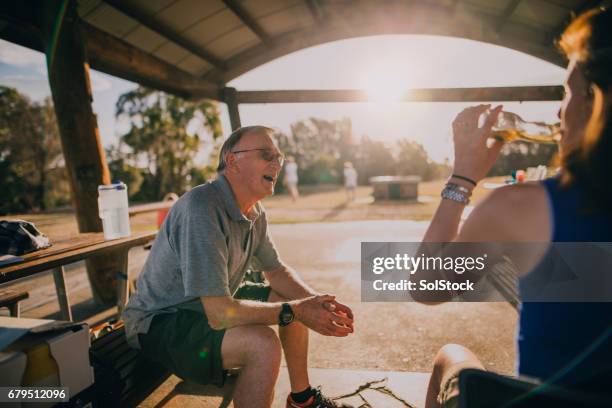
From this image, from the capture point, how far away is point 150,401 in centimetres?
248

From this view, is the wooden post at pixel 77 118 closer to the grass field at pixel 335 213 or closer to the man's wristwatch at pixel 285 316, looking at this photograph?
the man's wristwatch at pixel 285 316

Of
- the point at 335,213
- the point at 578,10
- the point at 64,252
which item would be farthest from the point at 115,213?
the point at 335,213

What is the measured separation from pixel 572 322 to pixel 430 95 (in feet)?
12.0

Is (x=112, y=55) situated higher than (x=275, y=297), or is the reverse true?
(x=112, y=55)

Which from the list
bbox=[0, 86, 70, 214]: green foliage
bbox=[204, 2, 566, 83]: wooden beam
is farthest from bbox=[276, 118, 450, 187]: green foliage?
bbox=[204, 2, 566, 83]: wooden beam

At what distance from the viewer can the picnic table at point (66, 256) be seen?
1994 millimetres

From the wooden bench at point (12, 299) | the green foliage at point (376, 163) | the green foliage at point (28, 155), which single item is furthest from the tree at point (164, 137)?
the wooden bench at point (12, 299)

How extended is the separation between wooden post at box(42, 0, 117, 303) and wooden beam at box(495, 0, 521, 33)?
4694 millimetres

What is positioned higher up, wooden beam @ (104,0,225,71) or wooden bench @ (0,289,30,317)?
wooden beam @ (104,0,225,71)

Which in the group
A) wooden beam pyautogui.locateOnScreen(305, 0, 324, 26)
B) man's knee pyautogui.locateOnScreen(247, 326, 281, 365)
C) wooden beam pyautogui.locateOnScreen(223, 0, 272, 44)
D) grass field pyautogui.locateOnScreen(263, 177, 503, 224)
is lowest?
grass field pyautogui.locateOnScreen(263, 177, 503, 224)

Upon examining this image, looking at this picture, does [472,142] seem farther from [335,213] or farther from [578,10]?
[335,213]

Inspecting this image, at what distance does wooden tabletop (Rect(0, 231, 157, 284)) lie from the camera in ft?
6.45

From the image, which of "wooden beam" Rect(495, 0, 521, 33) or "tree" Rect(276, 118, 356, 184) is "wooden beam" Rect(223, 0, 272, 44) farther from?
"tree" Rect(276, 118, 356, 184)

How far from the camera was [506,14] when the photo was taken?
405 centimetres
